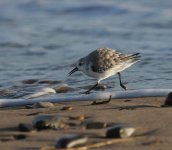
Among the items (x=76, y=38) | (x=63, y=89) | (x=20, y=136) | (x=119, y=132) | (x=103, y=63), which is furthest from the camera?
(x=76, y=38)

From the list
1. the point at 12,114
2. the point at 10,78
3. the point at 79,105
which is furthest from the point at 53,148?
the point at 10,78

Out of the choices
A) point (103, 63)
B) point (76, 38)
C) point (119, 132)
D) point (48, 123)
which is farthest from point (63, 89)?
point (76, 38)

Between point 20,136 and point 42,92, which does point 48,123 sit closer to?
point 20,136

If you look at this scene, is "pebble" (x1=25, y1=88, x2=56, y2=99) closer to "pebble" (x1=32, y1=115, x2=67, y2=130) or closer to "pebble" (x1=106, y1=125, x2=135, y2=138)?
"pebble" (x1=32, y1=115, x2=67, y2=130)

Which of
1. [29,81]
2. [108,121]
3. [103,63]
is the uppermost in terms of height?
[103,63]

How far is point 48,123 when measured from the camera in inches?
214

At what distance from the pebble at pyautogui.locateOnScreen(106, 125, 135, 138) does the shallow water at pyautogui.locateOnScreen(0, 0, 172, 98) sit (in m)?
2.96

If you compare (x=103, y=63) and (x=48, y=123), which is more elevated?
(x=103, y=63)

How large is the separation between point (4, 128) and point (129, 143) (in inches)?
48.7

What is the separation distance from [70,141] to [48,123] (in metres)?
0.73

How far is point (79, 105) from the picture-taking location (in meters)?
6.90

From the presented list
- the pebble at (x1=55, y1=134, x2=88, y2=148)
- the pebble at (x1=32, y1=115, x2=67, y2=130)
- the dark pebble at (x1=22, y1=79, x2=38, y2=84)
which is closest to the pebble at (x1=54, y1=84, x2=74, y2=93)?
the dark pebble at (x1=22, y1=79, x2=38, y2=84)

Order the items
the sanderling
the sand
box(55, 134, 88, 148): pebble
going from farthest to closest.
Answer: the sanderling < the sand < box(55, 134, 88, 148): pebble

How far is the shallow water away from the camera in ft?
29.6
